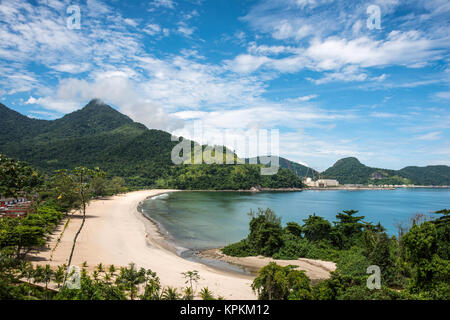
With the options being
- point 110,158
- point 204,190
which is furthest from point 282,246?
point 110,158

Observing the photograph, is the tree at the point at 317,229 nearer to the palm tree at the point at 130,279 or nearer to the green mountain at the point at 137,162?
the palm tree at the point at 130,279

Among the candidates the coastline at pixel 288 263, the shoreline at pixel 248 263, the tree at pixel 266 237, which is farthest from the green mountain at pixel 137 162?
the coastline at pixel 288 263

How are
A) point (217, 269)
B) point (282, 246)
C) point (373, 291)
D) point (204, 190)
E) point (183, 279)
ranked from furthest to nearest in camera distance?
point (204, 190), point (282, 246), point (217, 269), point (183, 279), point (373, 291)

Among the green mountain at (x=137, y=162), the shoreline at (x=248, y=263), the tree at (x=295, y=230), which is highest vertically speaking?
the green mountain at (x=137, y=162)

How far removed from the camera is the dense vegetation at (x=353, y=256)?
1272 centimetres

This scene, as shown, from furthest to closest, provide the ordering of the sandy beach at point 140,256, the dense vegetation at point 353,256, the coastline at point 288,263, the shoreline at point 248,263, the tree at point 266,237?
the tree at point 266,237, the shoreline at point 248,263, the coastline at point 288,263, the sandy beach at point 140,256, the dense vegetation at point 353,256

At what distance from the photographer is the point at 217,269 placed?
22.3 metres

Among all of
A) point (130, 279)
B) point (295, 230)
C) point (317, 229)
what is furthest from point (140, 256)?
point (317, 229)

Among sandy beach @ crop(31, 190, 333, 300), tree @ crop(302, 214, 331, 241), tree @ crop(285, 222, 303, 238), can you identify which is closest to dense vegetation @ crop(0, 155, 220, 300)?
sandy beach @ crop(31, 190, 333, 300)

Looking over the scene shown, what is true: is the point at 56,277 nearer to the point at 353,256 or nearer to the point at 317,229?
the point at 353,256

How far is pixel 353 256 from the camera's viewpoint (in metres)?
21.4
